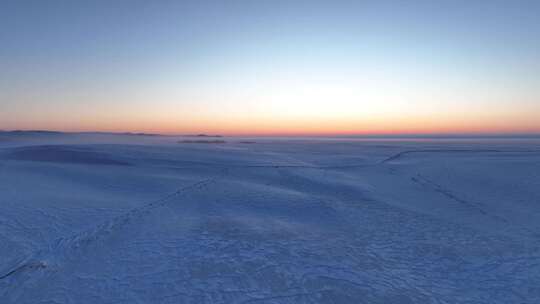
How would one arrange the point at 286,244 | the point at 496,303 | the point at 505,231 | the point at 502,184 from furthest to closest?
the point at 502,184
the point at 505,231
the point at 286,244
the point at 496,303

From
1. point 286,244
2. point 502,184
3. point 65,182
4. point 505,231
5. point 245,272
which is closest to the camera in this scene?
point 245,272

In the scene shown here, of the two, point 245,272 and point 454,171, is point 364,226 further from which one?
point 454,171

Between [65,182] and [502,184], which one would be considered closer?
[65,182]

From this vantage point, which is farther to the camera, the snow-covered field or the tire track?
the tire track

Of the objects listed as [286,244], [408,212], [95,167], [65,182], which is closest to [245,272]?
[286,244]

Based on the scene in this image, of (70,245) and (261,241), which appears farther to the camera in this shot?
(261,241)

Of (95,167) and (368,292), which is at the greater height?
(95,167)

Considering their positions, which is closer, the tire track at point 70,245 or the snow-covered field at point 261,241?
the snow-covered field at point 261,241

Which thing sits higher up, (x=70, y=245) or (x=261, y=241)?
(x=70, y=245)
